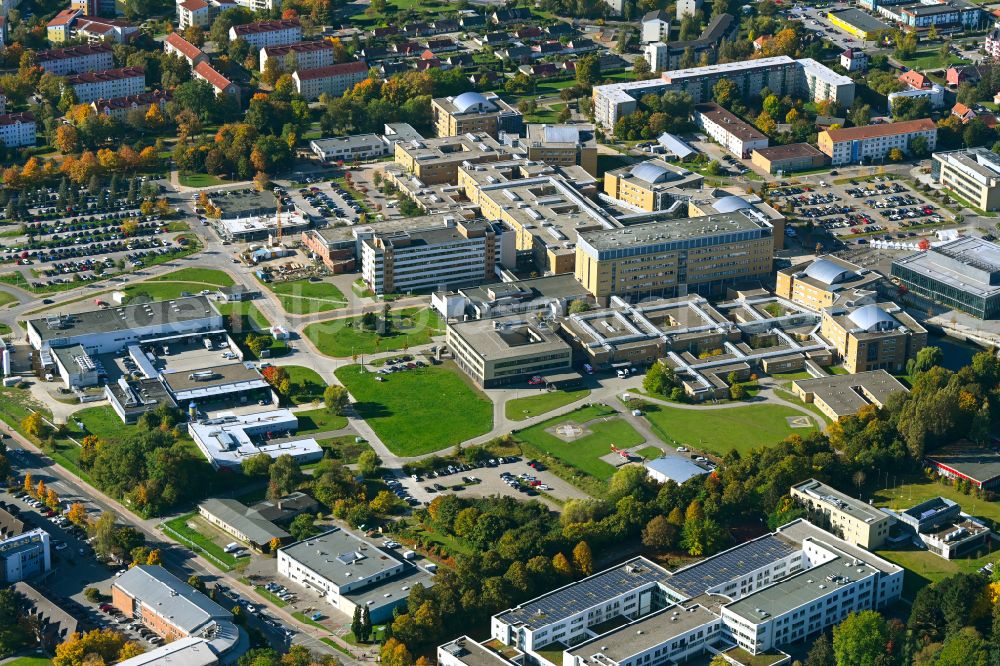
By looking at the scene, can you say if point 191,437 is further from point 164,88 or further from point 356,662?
point 164,88

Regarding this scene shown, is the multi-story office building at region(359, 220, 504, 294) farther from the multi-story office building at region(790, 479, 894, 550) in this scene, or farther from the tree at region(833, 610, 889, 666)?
the tree at region(833, 610, 889, 666)

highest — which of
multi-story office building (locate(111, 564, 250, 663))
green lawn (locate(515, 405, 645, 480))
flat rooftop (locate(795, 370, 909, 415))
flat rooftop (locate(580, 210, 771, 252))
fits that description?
flat rooftop (locate(580, 210, 771, 252))

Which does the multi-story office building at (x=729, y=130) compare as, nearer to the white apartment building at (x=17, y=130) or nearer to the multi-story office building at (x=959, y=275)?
the multi-story office building at (x=959, y=275)

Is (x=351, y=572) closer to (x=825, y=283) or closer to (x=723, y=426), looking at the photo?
(x=723, y=426)

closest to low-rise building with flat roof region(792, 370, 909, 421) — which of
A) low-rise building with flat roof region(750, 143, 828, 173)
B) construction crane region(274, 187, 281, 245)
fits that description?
low-rise building with flat roof region(750, 143, 828, 173)

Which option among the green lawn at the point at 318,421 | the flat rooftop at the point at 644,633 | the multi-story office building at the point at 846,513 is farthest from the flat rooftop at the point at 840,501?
the green lawn at the point at 318,421
